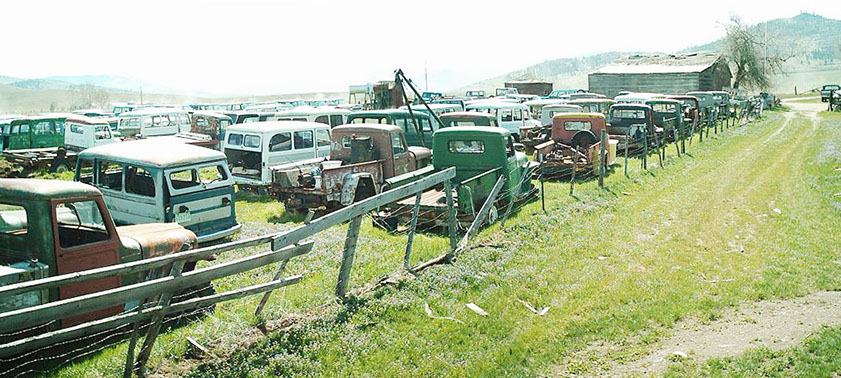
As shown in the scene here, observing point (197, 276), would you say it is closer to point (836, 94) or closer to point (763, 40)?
point (836, 94)

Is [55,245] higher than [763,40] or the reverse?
the reverse

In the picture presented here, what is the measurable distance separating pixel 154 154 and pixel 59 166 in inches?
572

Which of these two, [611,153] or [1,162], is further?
[1,162]

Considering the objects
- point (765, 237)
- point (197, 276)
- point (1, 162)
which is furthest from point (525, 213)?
point (1, 162)

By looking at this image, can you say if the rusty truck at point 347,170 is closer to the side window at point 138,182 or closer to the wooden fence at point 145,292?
the side window at point 138,182

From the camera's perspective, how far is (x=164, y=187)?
10.6 metres

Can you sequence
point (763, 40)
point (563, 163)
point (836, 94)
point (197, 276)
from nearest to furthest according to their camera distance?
point (197, 276), point (563, 163), point (836, 94), point (763, 40)

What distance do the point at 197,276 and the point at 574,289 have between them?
16.5 feet

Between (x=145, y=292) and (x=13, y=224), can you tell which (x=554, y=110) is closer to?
(x=13, y=224)

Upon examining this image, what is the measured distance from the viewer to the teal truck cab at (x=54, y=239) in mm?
6172

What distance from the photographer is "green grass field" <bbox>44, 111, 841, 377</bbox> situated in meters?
6.31

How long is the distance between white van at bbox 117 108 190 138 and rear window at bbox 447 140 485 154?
65.0ft

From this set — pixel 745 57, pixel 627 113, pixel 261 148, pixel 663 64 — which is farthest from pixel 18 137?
pixel 745 57

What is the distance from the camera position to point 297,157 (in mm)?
17297
